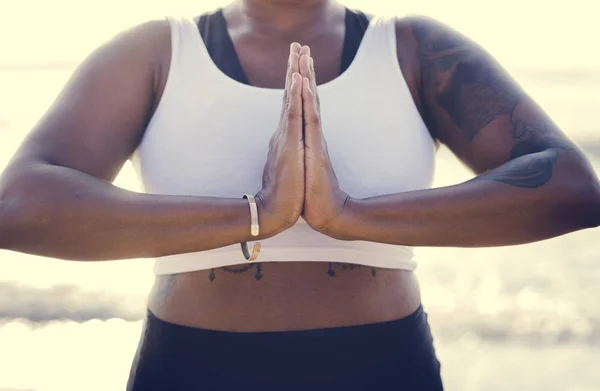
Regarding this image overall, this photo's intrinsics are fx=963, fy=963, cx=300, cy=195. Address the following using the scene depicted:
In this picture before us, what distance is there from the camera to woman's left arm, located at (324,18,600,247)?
1799 mm

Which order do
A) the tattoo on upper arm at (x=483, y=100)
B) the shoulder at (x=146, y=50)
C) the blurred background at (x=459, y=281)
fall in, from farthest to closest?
1. the blurred background at (x=459, y=281)
2. the shoulder at (x=146, y=50)
3. the tattoo on upper arm at (x=483, y=100)

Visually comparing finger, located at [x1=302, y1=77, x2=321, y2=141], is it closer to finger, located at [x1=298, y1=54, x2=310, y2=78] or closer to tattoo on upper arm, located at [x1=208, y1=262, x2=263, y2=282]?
finger, located at [x1=298, y1=54, x2=310, y2=78]

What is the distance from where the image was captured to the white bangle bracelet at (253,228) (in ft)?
5.70

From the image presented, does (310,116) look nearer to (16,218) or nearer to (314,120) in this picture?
(314,120)

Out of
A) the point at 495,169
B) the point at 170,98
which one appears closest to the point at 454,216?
the point at 495,169

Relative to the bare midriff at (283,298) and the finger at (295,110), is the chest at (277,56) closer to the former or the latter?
the finger at (295,110)

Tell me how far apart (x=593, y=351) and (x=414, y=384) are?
420cm

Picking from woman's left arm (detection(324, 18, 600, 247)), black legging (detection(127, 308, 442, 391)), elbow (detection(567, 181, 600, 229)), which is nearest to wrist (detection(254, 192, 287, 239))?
woman's left arm (detection(324, 18, 600, 247))

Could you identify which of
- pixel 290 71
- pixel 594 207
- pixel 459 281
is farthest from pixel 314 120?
pixel 459 281

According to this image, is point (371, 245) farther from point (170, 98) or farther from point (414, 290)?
point (170, 98)

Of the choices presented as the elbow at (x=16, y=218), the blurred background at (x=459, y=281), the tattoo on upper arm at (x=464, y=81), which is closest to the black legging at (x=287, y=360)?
the elbow at (x=16, y=218)

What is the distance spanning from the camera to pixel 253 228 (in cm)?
174

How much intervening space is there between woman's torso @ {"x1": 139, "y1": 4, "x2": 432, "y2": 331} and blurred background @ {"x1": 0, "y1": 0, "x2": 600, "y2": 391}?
610mm

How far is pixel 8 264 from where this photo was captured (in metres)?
6.95
